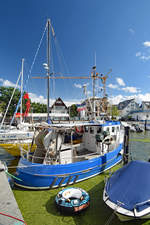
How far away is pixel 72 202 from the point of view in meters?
5.38

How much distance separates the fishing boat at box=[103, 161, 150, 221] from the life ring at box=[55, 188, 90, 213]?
1081 millimetres

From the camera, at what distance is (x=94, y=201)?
6.29 metres

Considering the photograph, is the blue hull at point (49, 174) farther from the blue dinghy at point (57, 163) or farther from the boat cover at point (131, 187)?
the boat cover at point (131, 187)

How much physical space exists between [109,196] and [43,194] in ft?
12.6

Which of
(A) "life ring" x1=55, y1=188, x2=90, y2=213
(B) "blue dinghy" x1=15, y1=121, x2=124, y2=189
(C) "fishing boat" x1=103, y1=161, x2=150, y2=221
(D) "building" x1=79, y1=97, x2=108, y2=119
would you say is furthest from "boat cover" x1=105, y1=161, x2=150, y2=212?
(D) "building" x1=79, y1=97, x2=108, y2=119

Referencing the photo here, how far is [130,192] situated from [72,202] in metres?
2.48

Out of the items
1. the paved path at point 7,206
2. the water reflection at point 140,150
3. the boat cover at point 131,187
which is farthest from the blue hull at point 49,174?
the water reflection at point 140,150

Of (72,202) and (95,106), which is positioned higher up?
(95,106)

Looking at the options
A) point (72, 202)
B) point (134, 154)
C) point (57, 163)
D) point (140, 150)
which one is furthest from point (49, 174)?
point (140, 150)

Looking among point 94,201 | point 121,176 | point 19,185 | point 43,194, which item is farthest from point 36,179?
point 121,176

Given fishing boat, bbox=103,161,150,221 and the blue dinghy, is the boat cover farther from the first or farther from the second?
the blue dinghy

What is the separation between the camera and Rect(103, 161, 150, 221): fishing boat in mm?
4266

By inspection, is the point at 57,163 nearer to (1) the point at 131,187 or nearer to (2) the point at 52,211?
(2) the point at 52,211

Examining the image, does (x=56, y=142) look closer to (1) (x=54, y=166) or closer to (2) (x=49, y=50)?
(1) (x=54, y=166)
